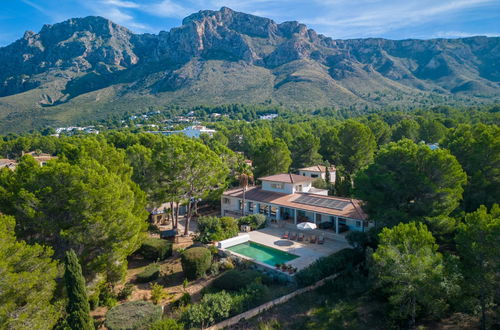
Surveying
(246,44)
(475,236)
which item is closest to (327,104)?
(246,44)

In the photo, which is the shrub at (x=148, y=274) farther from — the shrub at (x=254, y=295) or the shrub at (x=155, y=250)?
the shrub at (x=254, y=295)

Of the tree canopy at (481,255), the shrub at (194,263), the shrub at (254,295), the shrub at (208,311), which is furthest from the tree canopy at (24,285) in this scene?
the tree canopy at (481,255)

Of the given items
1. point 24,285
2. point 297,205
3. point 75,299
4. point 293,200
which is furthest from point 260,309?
point 293,200

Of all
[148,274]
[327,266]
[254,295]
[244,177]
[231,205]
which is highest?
[244,177]

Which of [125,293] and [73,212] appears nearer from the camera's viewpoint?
[73,212]

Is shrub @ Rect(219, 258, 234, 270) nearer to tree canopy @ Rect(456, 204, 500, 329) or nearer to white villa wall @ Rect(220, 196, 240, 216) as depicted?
white villa wall @ Rect(220, 196, 240, 216)

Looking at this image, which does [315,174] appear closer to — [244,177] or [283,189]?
[283,189]
